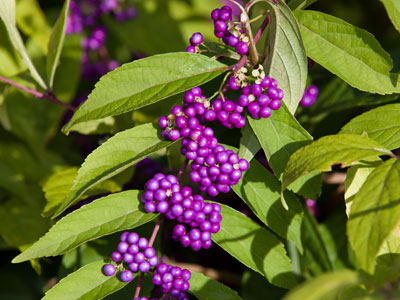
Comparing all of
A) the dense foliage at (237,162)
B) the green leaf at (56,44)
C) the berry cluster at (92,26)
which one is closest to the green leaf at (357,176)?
the dense foliage at (237,162)

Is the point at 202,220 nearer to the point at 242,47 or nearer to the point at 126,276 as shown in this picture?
the point at 126,276

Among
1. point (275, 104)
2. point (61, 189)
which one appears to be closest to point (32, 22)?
point (61, 189)

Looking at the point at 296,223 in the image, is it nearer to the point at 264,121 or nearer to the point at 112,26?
the point at 264,121

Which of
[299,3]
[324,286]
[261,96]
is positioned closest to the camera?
[324,286]

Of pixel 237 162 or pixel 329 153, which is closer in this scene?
pixel 329 153

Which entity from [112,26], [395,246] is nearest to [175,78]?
[395,246]

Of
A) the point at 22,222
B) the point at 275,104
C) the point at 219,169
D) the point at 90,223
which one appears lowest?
the point at 22,222
